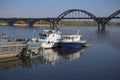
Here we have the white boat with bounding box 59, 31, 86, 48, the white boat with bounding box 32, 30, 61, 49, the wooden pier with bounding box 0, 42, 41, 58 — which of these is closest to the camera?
the wooden pier with bounding box 0, 42, 41, 58

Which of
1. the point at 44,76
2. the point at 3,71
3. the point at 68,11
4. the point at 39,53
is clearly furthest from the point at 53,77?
the point at 68,11

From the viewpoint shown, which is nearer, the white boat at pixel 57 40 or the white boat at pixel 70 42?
the white boat at pixel 57 40

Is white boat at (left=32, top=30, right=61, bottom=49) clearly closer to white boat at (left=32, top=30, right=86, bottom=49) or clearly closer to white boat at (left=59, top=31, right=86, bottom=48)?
white boat at (left=32, top=30, right=86, bottom=49)

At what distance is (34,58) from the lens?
35.0m

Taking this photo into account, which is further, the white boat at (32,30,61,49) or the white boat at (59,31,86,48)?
the white boat at (59,31,86,48)

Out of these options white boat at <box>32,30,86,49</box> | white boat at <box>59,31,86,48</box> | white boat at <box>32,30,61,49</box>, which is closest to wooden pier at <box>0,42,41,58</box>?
white boat at <box>32,30,61,49</box>

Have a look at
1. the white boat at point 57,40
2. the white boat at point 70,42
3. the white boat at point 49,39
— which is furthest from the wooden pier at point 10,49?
the white boat at point 70,42

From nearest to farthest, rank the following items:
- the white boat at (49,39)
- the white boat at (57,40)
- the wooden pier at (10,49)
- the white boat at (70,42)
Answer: the wooden pier at (10,49) < the white boat at (49,39) < the white boat at (57,40) < the white boat at (70,42)

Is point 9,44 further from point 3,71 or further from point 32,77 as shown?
point 32,77

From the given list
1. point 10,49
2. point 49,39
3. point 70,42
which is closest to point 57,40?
point 49,39

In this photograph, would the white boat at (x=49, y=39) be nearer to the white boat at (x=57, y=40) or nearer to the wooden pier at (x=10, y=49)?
the white boat at (x=57, y=40)

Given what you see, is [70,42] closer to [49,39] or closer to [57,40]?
[57,40]

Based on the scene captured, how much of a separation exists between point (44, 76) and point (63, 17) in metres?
140

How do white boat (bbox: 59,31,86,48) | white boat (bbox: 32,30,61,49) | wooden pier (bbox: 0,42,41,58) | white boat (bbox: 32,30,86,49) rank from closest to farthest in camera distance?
wooden pier (bbox: 0,42,41,58)
white boat (bbox: 32,30,61,49)
white boat (bbox: 32,30,86,49)
white boat (bbox: 59,31,86,48)
